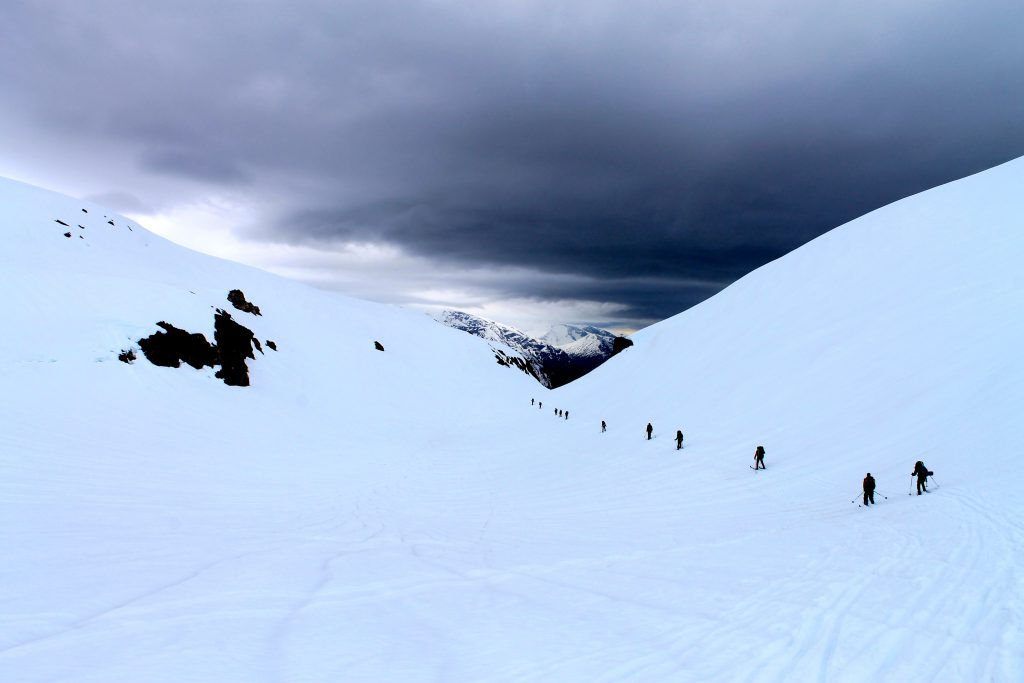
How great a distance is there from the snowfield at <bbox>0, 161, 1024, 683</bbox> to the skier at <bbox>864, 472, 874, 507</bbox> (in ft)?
1.08

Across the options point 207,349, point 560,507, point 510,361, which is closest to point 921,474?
point 560,507

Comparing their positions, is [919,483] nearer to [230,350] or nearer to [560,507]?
[560,507]

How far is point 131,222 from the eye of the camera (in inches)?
2389

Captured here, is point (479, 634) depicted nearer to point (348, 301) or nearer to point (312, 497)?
point (312, 497)

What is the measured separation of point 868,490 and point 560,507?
9.07m

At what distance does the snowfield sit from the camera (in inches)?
253

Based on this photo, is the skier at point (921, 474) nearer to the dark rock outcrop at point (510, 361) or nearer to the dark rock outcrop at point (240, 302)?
the dark rock outcrop at point (240, 302)

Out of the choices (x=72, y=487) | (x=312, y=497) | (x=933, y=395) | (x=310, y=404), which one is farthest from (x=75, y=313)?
(x=933, y=395)

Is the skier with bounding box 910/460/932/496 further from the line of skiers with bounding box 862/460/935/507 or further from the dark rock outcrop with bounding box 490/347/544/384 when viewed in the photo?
the dark rock outcrop with bounding box 490/347/544/384

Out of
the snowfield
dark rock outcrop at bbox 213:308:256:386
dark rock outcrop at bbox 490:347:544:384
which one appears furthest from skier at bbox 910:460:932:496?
dark rock outcrop at bbox 490:347:544:384

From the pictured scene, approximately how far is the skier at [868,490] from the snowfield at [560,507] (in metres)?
0.33

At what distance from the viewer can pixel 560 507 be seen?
53.1 feet

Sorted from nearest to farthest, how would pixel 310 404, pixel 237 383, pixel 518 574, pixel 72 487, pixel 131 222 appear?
pixel 518 574, pixel 72 487, pixel 237 383, pixel 310 404, pixel 131 222

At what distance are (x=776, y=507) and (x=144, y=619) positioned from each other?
15.5m
